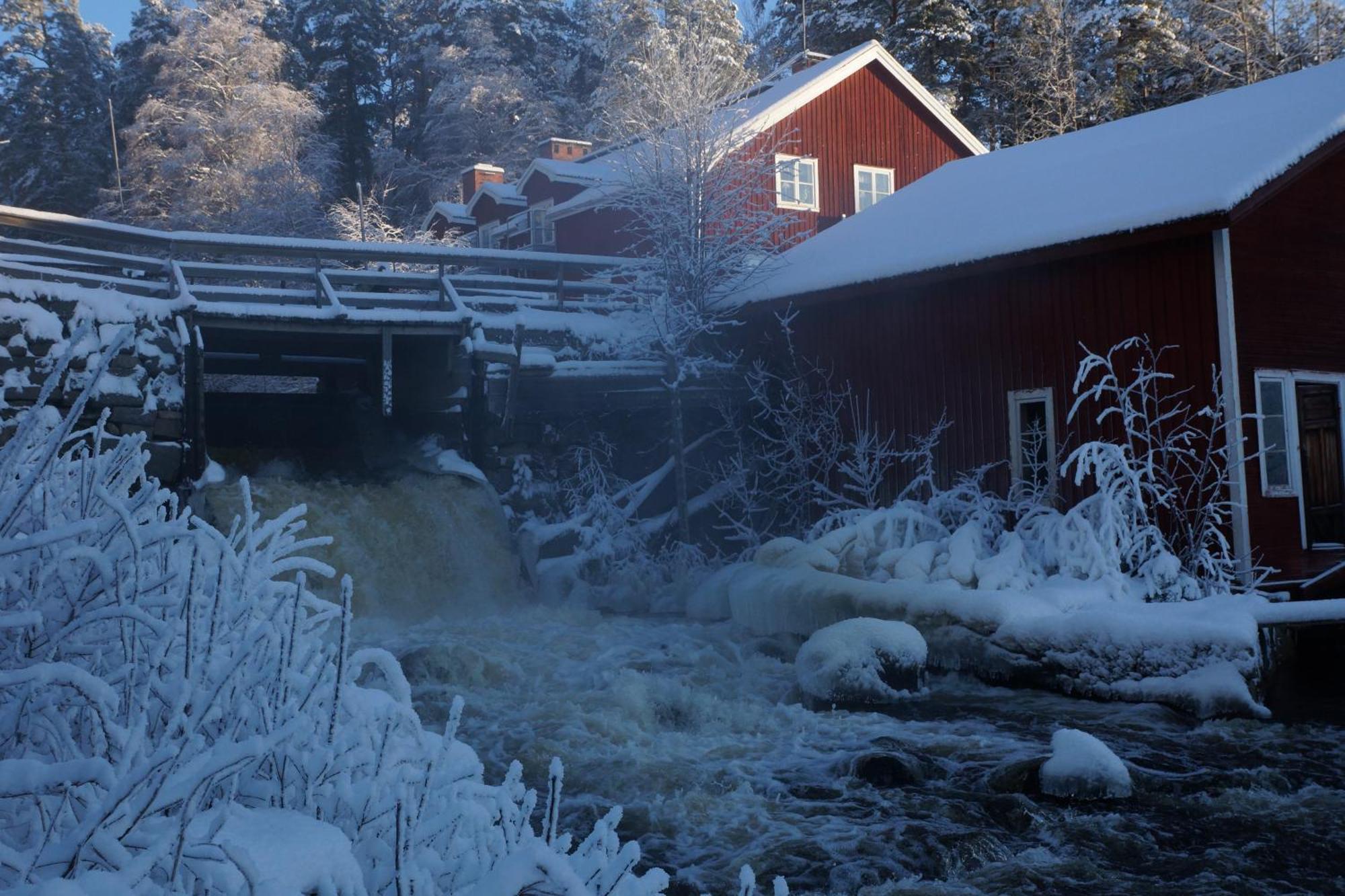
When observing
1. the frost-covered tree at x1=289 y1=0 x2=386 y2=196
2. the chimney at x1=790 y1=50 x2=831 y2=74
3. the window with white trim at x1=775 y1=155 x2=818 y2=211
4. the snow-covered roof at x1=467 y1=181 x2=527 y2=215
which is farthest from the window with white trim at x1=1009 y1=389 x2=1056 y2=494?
the frost-covered tree at x1=289 y1=0 x2=386 y2=196

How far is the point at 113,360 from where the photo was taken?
10945mm

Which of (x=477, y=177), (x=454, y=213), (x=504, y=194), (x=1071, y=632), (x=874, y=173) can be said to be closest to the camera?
(x=1071, y=632)

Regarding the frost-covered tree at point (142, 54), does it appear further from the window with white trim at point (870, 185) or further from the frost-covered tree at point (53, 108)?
the window with white trim at point (870, 185)

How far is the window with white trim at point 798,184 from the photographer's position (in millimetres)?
21578

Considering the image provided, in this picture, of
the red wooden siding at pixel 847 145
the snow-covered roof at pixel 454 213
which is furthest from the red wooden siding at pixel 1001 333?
the snow-covered roof at pixel 454 213

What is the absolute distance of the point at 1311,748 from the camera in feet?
25.0

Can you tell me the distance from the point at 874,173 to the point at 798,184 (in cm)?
237

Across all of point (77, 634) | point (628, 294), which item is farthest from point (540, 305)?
point (77, 634)

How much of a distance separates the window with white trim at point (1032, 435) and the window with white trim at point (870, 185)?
1129cm

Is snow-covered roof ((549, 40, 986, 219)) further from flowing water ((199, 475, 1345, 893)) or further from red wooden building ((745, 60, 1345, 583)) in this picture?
flowing water ((199, 475, 1345, 893))

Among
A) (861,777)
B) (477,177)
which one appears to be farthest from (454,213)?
(861,777)

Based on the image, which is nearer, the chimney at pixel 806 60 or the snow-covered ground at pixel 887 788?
the snow-covered ground at pixel 887 788

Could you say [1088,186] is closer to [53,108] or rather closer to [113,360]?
[113,360]

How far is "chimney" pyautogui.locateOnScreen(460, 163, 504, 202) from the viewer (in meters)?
30.5
